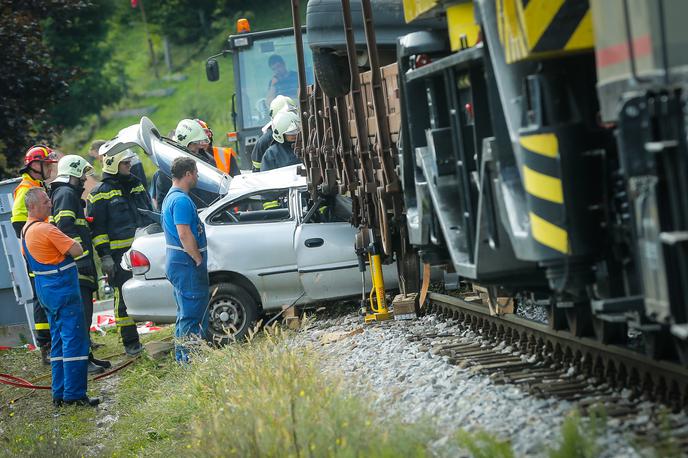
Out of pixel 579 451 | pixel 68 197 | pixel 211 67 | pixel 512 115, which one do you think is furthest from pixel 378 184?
pixel 211 67

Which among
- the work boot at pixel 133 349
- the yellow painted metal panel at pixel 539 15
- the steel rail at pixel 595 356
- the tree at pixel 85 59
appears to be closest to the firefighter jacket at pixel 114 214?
the work boot at pixel 133 349

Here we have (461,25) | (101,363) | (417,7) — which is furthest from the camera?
(101,363)

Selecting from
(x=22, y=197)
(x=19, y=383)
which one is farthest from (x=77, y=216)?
(x=19, y=383)

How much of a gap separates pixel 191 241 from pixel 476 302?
8.94ft

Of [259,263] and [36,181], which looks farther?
[36,181]

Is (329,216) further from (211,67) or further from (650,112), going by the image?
(650,112)

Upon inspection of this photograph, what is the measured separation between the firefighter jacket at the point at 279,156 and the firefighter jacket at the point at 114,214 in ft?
6.58

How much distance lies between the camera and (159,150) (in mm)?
14562

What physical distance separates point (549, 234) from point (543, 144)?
0.46 metres

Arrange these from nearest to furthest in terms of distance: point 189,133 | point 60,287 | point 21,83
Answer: point 60,287, point 189,133, point 21,83

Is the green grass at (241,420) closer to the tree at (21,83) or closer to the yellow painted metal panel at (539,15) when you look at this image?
the yellow painted metal panel at (539,15)

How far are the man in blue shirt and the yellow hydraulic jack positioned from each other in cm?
161

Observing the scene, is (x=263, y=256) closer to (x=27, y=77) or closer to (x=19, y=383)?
(x=19, y=383)

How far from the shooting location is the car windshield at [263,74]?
18.7 m
